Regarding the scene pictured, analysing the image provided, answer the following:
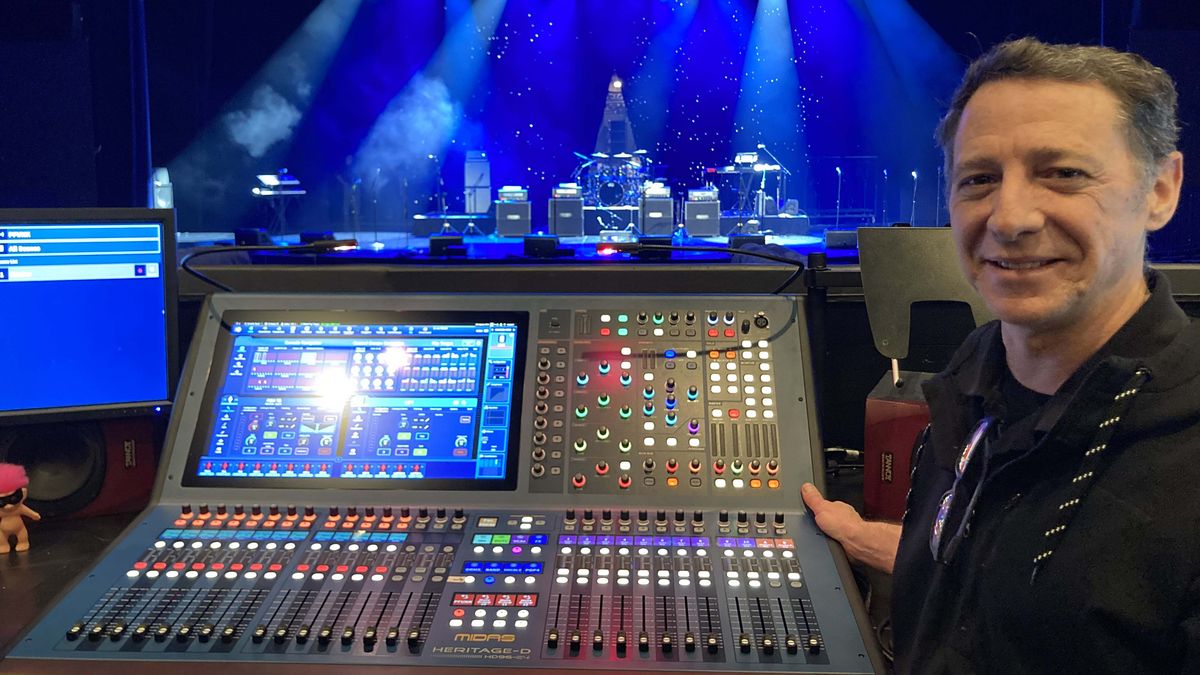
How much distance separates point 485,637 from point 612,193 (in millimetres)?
9178

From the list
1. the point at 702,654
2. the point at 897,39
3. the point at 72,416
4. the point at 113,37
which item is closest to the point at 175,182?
the point at 113,37

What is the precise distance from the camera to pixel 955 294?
154 centimetres

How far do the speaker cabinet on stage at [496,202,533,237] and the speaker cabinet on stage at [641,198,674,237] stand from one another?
1.21 meters

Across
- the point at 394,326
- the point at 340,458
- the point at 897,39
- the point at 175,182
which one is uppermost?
the point at 897,39

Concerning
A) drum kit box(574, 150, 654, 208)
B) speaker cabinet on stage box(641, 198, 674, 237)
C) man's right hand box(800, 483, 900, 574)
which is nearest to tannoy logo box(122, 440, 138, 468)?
man's right hand box(800, 483, 900, 574)

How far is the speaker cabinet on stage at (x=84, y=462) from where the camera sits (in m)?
1.47

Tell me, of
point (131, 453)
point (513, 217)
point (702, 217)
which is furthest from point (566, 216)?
point (131, 453)

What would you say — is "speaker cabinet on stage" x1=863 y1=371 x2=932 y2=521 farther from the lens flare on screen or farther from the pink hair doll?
the pink hair doll

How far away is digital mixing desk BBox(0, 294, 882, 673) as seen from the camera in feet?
3.25

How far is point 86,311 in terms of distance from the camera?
57.1 inches

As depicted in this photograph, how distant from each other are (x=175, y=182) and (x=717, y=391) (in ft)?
31.6

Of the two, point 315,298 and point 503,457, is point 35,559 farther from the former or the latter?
point 503,457

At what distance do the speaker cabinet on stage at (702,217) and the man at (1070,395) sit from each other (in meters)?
8.69

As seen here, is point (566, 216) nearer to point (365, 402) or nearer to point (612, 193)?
point (612, 193)
